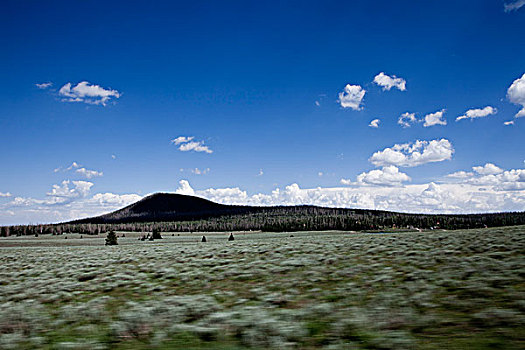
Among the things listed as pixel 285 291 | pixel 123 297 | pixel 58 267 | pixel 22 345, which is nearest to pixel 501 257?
pixel 285 291

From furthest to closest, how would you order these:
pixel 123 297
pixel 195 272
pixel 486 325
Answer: pixel 195 272
pixel 123 297
pixel 486 325

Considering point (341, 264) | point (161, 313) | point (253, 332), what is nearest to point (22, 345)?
point (161, 313)

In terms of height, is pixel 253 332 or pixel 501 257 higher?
pixel 501 257

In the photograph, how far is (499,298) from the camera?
29.4 ft

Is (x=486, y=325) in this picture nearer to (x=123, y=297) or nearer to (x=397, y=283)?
(x=397, y=283)

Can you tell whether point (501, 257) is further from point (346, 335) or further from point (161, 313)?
point (161, 313)

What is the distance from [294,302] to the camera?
10422 millimetres

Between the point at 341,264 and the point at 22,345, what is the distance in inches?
426

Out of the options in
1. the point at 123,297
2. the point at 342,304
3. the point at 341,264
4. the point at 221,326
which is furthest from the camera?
the point at 341,264

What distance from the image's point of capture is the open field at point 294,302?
7.63m

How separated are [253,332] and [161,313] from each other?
3.27 meters

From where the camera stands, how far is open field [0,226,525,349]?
763 centimetres

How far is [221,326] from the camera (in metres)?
8.70

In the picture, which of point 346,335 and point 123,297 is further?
point 123,297
